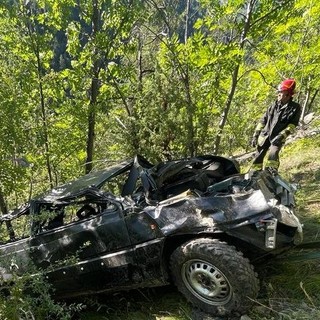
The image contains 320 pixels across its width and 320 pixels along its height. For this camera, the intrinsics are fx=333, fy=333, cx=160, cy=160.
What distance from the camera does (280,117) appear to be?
519 centimetres

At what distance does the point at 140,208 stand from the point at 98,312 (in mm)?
1582

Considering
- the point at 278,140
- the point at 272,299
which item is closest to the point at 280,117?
the point at 278,140

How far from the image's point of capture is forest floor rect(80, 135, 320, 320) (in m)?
3.02

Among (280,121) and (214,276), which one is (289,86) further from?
(214,276)

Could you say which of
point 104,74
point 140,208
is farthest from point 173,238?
point 104,74

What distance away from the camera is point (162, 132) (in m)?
7.40

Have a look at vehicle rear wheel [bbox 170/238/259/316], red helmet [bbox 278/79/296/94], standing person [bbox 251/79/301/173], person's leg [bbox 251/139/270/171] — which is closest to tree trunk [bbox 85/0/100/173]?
person's leg [bbox 251/139/270/171]

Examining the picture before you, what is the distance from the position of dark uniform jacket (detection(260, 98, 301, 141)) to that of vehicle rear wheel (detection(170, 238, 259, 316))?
280 cm

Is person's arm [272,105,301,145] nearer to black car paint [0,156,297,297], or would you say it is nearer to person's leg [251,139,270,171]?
person's leg [251,139,270,171]

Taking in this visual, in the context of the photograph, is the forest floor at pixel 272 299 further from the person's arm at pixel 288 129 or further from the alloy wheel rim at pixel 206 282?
the person's arm at pixel 288 129

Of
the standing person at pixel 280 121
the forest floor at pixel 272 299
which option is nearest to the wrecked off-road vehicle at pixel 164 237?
the forest floor at pixel 272 299

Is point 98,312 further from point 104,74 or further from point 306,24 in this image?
point 306,24

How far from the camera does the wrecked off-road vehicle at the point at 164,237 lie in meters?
3.03

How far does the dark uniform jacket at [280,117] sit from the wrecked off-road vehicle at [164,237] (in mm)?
1447
